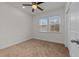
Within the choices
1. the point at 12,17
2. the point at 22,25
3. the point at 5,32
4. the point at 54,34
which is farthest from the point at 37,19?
the point at 5,32

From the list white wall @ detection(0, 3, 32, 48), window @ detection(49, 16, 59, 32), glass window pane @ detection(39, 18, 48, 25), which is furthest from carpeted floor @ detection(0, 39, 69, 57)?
glass window pane @ detection(39, 18, 48, 25)

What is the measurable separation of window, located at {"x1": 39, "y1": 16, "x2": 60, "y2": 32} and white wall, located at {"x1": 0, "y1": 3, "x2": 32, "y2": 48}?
1.20 metres

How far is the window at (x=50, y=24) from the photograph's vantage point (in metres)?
6.22

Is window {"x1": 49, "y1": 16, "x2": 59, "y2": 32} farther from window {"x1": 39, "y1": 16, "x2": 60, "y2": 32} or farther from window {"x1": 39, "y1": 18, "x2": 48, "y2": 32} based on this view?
window {"x1": 39, "y1": 18, "x2": 48, "y2": 32}

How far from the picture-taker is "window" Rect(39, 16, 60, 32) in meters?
6.22

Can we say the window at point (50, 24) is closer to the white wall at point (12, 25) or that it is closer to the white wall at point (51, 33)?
the white wall at point (51, 33)

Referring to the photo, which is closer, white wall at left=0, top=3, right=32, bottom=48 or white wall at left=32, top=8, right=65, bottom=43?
white wall at left=0, top=3, right=32, bottom=48

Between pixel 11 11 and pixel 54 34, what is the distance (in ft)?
10.9

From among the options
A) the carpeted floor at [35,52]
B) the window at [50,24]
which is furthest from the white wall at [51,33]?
the carpeted floor at [35,52]

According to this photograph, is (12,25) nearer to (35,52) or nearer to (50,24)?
(35,52)

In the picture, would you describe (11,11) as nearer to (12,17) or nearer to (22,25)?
(12,17)

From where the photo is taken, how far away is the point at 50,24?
21.6ft

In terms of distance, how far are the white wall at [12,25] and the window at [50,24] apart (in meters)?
1.20

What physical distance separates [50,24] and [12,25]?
2.83m
